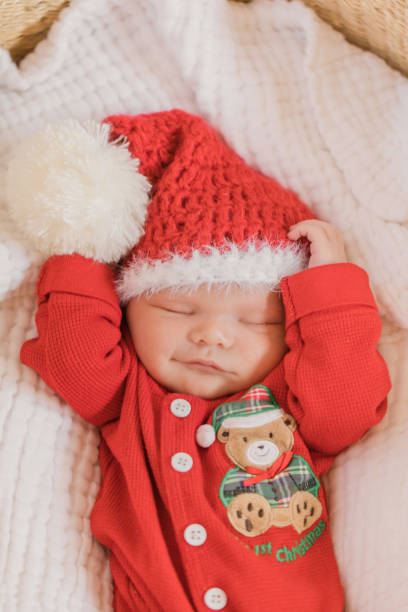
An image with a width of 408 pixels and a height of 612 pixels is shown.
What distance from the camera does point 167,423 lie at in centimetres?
110

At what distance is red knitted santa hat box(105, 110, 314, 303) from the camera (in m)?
1.13

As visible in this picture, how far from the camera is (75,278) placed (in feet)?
3.78

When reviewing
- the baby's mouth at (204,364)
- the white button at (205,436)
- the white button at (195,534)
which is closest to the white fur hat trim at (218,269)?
the baby's mouth at (204,364)

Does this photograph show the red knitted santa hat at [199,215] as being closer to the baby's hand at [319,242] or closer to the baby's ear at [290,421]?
the baby's hand at [319,242]

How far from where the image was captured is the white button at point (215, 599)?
969mm

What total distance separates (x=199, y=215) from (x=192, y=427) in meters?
0.38

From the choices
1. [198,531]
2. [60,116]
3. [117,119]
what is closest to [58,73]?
[60,116]

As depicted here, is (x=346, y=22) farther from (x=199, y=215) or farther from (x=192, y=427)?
(x=192, y=427)

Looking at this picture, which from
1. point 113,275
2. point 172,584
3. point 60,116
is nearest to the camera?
point 172,584

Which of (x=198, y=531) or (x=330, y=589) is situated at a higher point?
(x=198, y=531)

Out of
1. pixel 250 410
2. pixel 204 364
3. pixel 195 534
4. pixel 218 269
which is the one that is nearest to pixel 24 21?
pixel 218 269

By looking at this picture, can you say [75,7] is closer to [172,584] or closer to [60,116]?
[60,116]

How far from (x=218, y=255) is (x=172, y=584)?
1.77ft

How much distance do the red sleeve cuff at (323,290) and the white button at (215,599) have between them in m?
0.45
